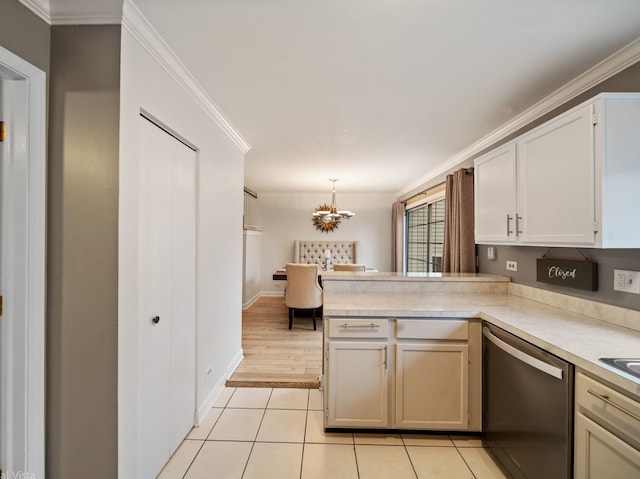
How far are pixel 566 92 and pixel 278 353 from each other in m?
3.46

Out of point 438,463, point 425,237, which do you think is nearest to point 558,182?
point 438,463

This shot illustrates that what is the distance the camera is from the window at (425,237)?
4.52 m

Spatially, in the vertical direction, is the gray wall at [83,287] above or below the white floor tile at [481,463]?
above

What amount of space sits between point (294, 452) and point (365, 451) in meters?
0.46

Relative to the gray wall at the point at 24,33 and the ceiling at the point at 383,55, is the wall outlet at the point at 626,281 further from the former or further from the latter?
the gray wall at the point at 24,33

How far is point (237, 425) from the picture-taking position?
2125 millimetres

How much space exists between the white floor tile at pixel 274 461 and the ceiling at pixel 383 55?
2.41m

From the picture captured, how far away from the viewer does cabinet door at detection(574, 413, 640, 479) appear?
0.98 metres

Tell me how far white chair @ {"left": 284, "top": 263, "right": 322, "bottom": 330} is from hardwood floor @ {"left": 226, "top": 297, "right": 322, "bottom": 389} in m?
0.41

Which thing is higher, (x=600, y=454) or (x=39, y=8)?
(x=39, y=8)

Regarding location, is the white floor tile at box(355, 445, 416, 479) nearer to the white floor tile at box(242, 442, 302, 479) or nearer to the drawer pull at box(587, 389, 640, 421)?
the white floor tile at box(242, 442, 302, 479)

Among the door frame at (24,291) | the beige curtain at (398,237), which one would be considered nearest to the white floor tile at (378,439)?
the door frame at (24,291)

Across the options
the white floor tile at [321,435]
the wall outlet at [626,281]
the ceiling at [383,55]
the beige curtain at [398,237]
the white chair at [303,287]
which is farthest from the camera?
the beige curtain at [398,237]

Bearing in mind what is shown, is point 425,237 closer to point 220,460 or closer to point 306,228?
point 306,228
